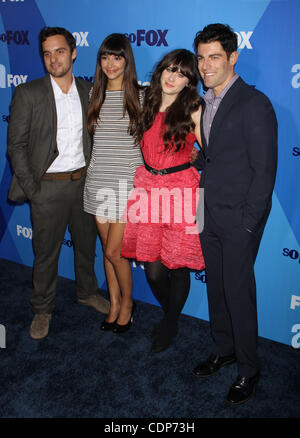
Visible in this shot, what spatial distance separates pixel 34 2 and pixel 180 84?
186cm

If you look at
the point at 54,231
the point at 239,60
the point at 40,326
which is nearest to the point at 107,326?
the point at 40,326

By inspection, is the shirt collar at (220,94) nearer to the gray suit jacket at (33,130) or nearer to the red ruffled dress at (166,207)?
the red ruffled dress at (166,207)

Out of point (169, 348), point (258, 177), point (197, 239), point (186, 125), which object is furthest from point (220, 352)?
point (186, 125)

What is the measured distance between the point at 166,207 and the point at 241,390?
1204 millimetres

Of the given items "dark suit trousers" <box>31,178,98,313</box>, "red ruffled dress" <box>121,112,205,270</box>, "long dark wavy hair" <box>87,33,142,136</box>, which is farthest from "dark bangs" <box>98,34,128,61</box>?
"dark suit trousers" <box>31,178,98,313</box>

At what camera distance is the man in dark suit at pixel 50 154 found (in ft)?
8.54

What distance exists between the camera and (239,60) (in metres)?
2.55

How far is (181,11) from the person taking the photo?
105 inches

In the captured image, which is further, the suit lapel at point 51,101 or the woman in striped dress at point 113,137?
the suit lapel at point 51,101

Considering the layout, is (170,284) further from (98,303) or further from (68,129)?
(68,129)

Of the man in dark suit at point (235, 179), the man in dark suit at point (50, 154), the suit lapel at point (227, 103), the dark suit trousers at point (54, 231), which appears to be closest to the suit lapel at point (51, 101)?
the man in dark suit at point (50, 154)

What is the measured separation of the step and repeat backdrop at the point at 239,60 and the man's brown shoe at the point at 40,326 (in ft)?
2.44

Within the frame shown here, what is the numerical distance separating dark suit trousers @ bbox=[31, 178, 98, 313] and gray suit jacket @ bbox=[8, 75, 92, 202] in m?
0.13
